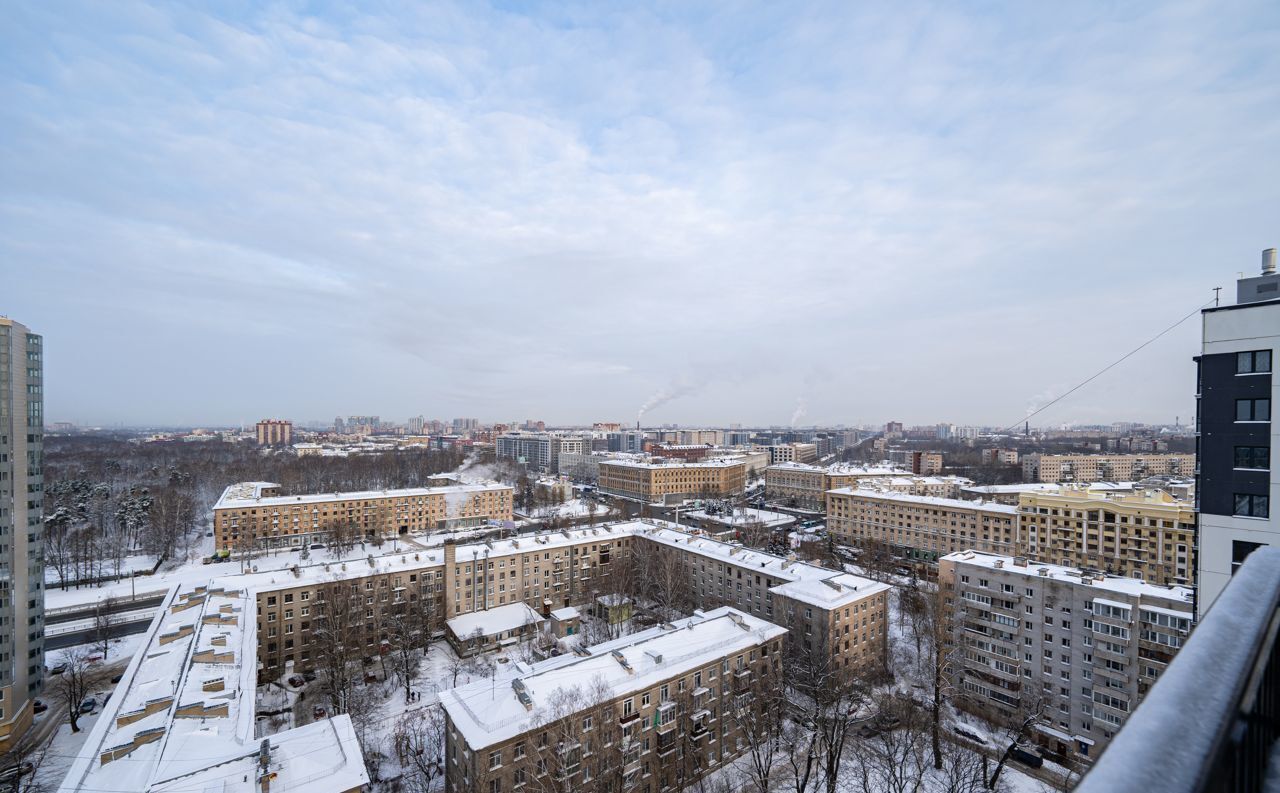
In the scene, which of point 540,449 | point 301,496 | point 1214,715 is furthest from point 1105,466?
point 1214,715

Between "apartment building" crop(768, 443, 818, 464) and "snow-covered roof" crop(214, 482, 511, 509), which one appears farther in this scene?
"apartment building" crop(768, 443, 818, 464)

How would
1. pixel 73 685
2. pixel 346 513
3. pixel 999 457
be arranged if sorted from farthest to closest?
pixel 999 457 → pixel 346 513 → pixel 73 685

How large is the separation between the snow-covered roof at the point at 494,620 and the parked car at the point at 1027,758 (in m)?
15.6

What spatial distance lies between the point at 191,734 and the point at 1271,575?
14482mm

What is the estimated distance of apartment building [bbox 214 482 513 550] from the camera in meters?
32.9

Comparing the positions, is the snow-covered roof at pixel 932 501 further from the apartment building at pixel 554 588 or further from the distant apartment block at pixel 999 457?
the distant apartment block at pixel 999 457

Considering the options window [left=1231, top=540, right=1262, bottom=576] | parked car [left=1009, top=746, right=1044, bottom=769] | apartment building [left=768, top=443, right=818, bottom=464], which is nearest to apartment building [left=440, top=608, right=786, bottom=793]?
parked car [left=1009, top=746, right=1044, bottom=769]

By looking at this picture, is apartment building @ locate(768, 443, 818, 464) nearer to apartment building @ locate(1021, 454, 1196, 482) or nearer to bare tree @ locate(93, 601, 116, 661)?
apartment building @ locate(1021, 454, 1196, 482)

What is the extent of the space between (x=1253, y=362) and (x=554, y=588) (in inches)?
894

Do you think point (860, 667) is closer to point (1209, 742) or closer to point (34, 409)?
point (1209, 742)

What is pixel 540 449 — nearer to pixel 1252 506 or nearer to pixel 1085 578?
pixel 1085 578

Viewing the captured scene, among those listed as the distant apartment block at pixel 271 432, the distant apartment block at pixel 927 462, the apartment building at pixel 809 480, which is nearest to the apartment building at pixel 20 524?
the apartment building at pixel 809 480

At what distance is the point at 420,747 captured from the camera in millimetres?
13617

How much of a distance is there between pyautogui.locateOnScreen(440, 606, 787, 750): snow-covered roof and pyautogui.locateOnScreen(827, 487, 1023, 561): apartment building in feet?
69.1
